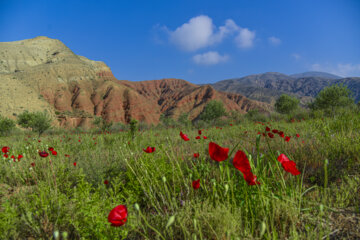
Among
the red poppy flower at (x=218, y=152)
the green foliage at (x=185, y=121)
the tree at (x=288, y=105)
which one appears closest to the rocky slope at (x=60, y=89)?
the green foliage at (x=185, y=121)

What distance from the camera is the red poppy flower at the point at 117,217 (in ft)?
3.47

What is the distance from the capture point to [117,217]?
1072 millimetres

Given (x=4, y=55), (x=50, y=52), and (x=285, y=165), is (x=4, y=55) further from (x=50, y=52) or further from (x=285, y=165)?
(x=285, y=165)

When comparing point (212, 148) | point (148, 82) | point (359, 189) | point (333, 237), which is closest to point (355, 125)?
point (359, 189)

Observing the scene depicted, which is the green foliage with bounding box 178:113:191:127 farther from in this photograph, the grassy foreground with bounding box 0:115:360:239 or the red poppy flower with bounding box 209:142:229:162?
the red poppy flower with bounding box 209:142:229:162

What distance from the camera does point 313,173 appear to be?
2783 mm

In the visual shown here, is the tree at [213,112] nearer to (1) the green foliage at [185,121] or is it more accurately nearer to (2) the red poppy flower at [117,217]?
(1) the green foliage at [185,121]

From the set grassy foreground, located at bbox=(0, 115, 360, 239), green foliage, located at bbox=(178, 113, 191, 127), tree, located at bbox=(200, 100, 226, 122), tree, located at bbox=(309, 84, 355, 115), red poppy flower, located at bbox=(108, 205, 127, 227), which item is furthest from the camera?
tree, located at bbox=(200, 100, 226, 122)

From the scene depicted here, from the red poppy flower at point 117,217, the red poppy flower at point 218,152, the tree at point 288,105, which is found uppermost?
the tree at point 288,105

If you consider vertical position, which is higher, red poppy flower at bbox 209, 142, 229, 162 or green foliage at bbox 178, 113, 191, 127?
red poppy flower at bbox 209, 142, 229, 162

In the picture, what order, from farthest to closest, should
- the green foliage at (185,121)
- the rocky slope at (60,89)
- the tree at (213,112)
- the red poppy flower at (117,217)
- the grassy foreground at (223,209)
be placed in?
the rocky slope at (60,89) < the tree at (213,112) < the green foliage at (185,121) < the grassy foreground at (223,209) < the red poppy flower at (117,217)

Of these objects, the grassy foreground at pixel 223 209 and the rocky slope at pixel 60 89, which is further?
the rocky slope at pixel 60 89

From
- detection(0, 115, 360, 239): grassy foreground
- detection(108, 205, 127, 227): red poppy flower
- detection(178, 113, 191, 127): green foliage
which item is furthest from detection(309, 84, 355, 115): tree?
detection(108, 205, 127, 227): red poppy flower

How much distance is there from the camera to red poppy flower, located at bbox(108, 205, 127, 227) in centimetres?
106
